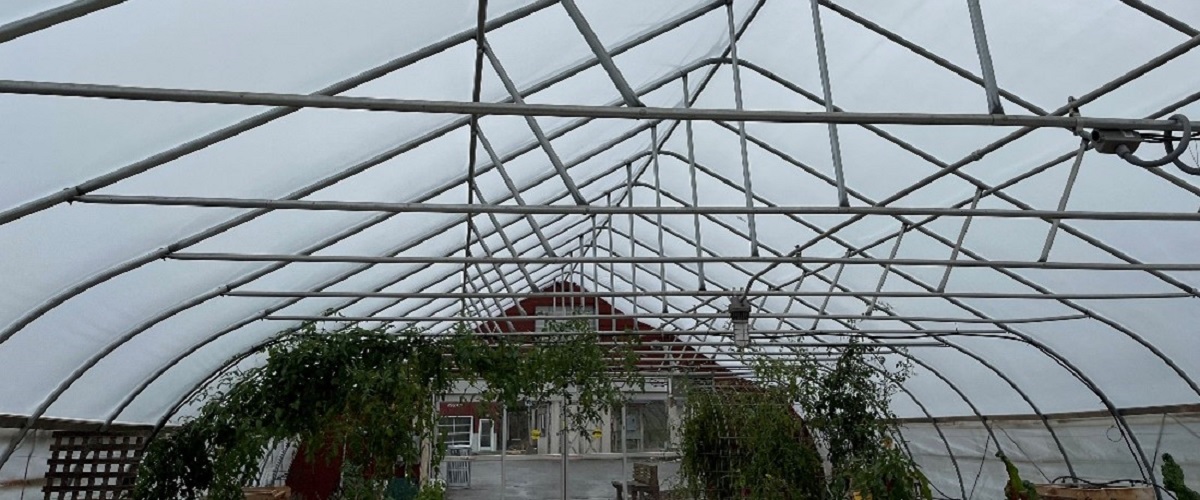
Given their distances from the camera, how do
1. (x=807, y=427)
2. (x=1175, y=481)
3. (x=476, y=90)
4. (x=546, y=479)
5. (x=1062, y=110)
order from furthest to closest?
1. (x=546, y=479)
2. (x=807, y=427)
3. (x=1175, y=481)
4. (x=476, y=90)
5. (x=1062, y=110)

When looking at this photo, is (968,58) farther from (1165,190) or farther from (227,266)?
A: (227,266)

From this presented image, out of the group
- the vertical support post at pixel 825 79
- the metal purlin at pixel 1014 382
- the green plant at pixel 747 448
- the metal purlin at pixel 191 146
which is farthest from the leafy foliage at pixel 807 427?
the metal purlin at pixel 191 146

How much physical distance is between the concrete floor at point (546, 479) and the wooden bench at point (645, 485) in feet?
5.64

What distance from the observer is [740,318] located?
8.27 meters

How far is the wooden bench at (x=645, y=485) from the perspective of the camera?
49.4ft

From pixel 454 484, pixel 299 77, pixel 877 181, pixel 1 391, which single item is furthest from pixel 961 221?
pixel 454 484

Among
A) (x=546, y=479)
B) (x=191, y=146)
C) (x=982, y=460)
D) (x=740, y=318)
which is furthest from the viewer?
(x=546, y=479)

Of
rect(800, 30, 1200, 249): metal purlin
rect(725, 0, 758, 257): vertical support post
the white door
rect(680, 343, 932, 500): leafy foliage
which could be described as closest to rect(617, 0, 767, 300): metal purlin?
rect(725, 0, 758, 257): vertical support post

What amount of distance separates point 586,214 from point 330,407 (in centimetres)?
364

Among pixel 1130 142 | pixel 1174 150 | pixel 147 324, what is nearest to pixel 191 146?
pixel 147 324

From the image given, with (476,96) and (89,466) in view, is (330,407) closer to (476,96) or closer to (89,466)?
(89,466)

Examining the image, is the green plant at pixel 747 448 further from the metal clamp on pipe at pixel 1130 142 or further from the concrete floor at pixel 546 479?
the concrete floor at pixel 546 479

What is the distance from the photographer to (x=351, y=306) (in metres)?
10.3

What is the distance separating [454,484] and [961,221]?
16.8 meters
